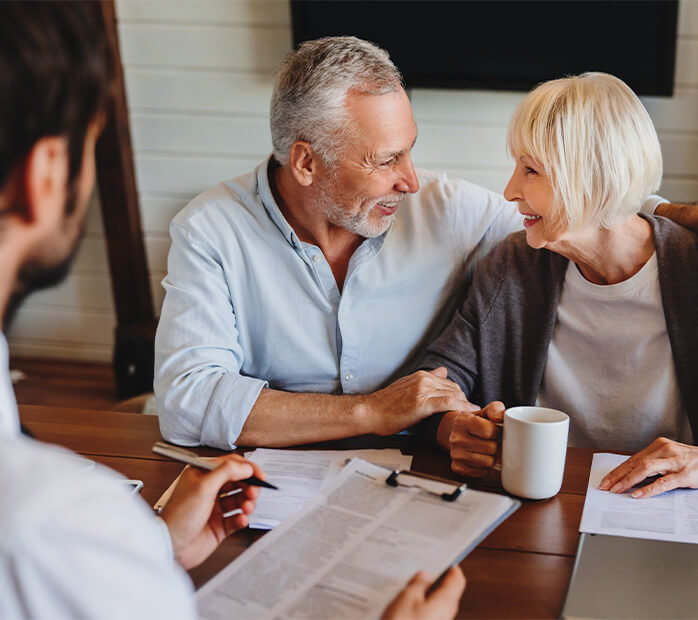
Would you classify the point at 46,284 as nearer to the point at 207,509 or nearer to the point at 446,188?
the point at 207,509

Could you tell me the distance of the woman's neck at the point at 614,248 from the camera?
4.71 feet

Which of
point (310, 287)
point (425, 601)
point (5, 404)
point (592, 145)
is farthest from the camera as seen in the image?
point (310, 287)

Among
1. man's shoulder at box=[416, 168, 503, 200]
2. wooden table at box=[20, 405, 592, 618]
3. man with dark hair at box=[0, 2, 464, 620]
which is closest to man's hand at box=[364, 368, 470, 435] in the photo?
wooden table at box=[20, 405, 592, 618]

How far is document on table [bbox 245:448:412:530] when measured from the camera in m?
1.11

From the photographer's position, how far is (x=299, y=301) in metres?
1.64

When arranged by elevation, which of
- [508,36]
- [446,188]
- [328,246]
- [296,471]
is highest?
[508,36]

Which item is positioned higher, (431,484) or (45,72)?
(45,72)

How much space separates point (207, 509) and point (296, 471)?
284mm

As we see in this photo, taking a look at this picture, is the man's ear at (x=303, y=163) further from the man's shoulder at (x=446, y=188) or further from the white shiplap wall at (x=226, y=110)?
the white shiplap wall at (x=226, y=110)

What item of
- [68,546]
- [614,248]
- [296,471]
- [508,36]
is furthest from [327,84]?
[508,36]

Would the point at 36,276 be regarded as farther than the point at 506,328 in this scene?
No

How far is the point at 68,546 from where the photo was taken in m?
0.56

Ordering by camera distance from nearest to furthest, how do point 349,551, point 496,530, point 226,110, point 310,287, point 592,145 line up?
1. point 349,551
2. point 496,530
3. point 592,145
4. point 310,287
5. point 226,110

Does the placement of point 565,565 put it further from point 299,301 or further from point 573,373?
point 299,301
